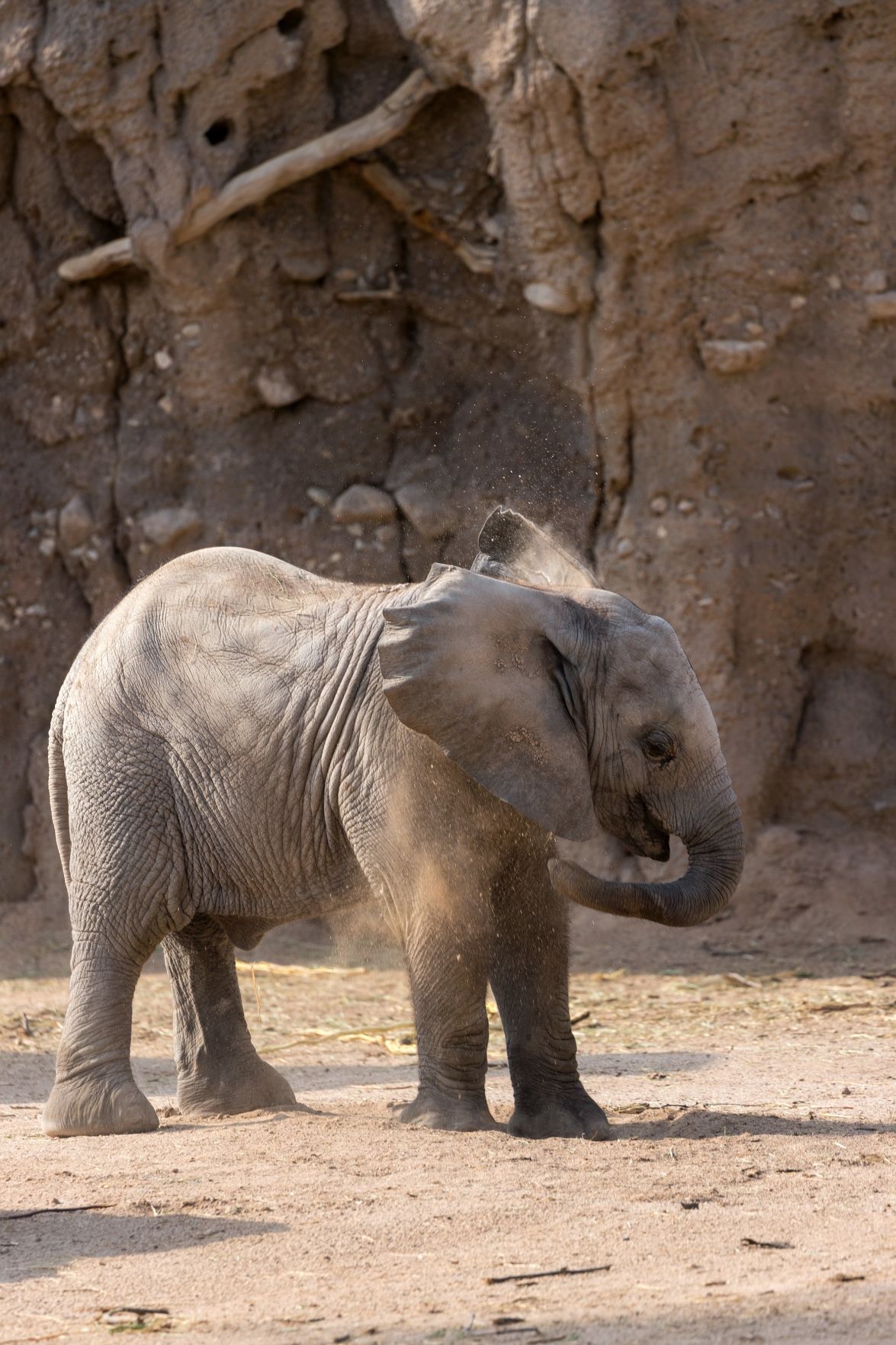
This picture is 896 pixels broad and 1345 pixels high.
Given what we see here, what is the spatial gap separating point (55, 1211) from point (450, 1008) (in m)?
1.63

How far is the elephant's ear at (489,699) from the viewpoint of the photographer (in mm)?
6289

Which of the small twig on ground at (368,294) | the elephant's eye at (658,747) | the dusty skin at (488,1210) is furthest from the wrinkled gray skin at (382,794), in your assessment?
the small twig on ground at (368,294)

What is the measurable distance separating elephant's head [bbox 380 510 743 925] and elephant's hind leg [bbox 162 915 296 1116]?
1895 mm

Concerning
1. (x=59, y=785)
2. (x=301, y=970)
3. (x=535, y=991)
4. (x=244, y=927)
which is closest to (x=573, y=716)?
(x=535, y=991)

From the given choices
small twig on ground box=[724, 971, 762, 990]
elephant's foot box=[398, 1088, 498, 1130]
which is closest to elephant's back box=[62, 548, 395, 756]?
elephant's foot box=[398, 1088, 498, 1130]

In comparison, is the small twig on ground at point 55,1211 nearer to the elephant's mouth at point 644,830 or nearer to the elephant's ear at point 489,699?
the elephant's ear at point 489,699

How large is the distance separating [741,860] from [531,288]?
269 inches

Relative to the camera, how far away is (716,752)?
6.39m

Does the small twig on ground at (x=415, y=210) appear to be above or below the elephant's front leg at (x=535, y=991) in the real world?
above

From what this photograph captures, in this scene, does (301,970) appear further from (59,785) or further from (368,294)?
(368,294)

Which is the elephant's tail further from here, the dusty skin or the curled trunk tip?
the curled trunk tip

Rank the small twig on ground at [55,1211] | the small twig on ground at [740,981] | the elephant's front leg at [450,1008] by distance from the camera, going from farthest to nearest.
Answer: the small twig on ground at [740,981] < the elephant's front leg at [450,1008] < the small twig on ground at [55,1211]

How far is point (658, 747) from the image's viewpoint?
6.38 meters

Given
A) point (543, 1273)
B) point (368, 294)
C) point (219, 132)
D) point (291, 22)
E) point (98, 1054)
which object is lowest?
point (98, 1054)
